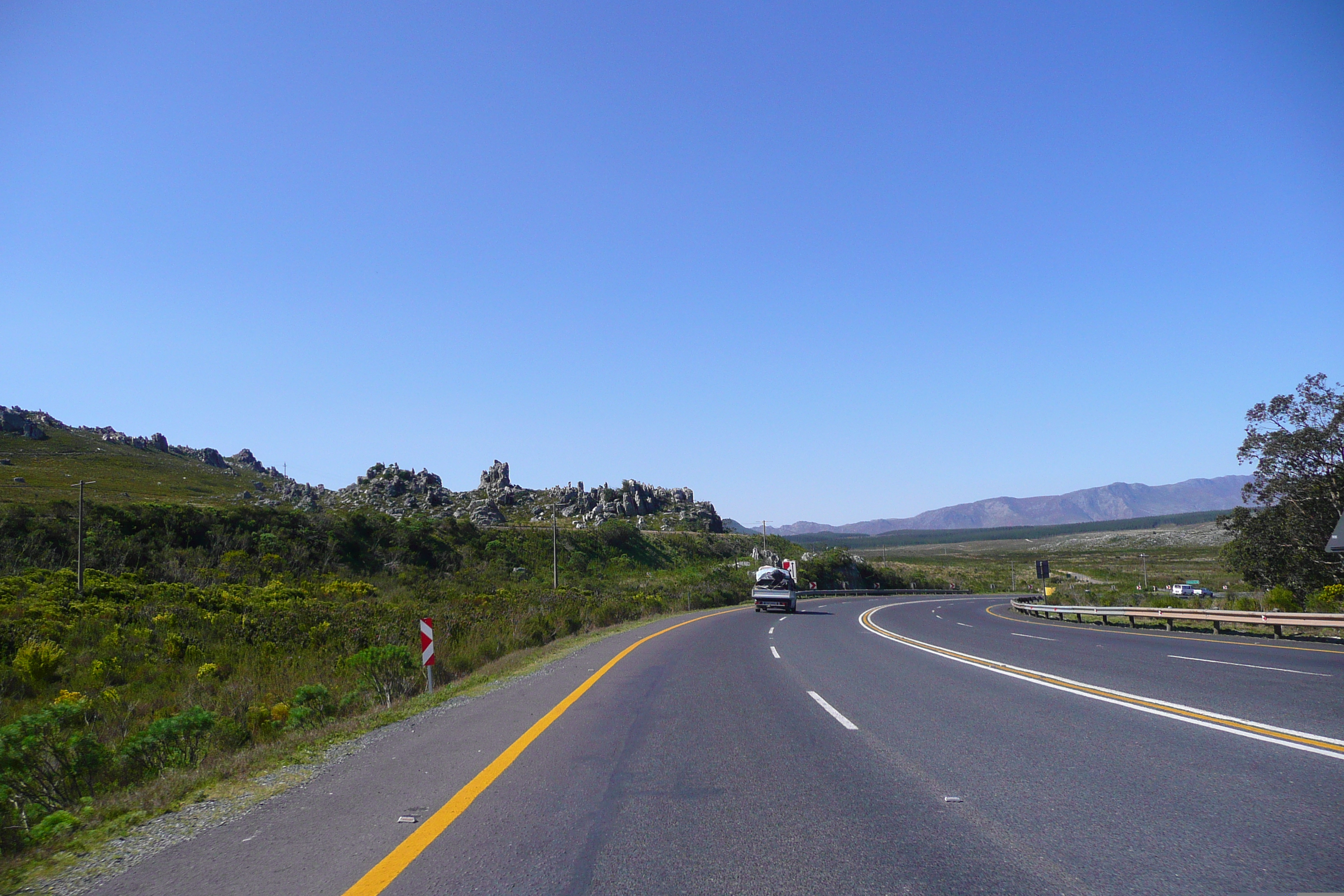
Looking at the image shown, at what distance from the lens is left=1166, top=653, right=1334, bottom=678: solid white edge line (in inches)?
483

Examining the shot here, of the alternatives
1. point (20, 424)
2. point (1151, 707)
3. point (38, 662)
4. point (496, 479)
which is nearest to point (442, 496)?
point (496, 479)

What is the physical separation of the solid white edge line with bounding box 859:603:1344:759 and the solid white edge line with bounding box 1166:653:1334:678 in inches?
148

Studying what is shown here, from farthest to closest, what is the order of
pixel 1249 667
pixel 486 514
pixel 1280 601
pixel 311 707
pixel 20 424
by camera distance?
pixel 20 424
pixel 486 514
pixel 1280 601
pixel 1249 667
pixel 311 707

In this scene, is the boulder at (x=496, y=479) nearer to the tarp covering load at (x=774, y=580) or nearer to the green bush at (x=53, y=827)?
the tarp covering load at (x=774, y=580)

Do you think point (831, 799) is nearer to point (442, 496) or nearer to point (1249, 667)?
point (1249, 667)

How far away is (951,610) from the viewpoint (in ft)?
143

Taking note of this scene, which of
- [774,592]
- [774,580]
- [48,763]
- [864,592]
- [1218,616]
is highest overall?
[48,763]

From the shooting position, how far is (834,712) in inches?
377

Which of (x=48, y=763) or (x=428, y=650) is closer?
(x=48, y=763)

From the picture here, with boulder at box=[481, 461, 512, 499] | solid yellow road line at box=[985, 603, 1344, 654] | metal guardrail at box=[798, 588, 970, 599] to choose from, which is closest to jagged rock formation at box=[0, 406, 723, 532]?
boulder at box=[481, 461, 512, 499]

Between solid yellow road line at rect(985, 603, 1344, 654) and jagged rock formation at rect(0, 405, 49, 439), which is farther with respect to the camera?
jagged rock formation at rect(0, 405, 49, 439)

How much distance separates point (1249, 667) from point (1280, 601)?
1985 centimetres

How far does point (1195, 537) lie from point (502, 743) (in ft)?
723

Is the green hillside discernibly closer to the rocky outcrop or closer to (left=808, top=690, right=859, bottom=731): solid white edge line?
the rocky outcrop
